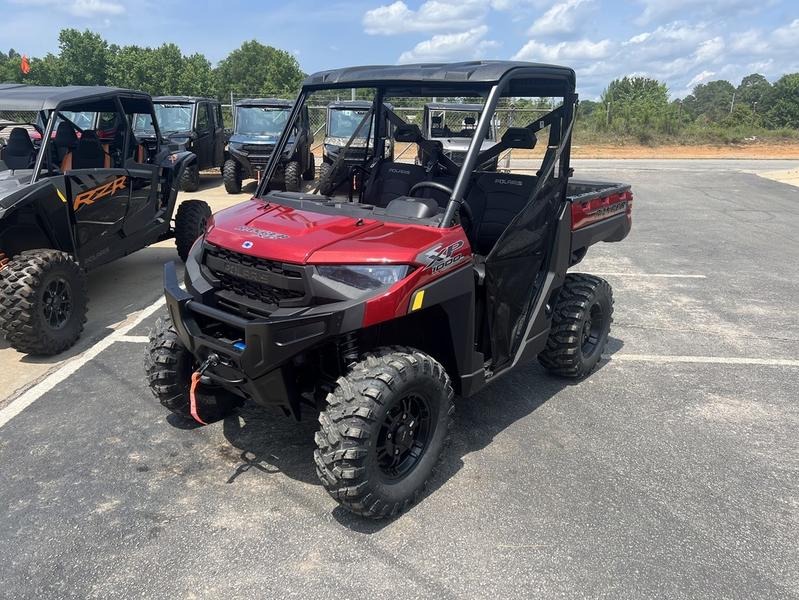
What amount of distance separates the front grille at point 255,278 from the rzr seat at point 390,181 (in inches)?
54.9

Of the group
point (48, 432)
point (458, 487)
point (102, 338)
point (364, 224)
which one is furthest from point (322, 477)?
point (102, 338)

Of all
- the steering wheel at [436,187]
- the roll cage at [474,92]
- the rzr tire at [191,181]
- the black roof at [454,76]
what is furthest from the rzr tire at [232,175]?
the steering wheel at [436,187]

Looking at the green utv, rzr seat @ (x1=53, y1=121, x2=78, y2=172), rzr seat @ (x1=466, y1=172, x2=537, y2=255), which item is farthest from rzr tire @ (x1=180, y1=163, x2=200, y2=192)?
rzr seat @ (x1=466, y1=172, x2=537, y2=255)

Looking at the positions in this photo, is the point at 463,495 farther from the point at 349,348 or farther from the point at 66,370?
the point at 66,370

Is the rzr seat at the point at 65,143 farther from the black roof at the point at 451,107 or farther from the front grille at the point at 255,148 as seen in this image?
the front grille at the point at 255,148

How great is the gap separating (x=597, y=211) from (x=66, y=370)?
411cm

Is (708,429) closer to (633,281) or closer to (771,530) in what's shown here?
(771,530)

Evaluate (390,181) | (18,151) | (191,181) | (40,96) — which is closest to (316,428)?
(390,181)

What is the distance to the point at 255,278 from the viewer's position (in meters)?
3.02

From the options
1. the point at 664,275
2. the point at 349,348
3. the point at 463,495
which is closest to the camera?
the point at 349,348

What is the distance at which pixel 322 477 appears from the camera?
9.30 ft

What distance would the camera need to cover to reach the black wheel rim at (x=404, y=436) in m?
3.02

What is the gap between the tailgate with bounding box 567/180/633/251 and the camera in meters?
4.30

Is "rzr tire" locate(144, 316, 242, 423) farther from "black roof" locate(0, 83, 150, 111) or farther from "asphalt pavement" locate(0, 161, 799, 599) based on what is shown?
"black roof" locate(0, 83, 150, 111)
